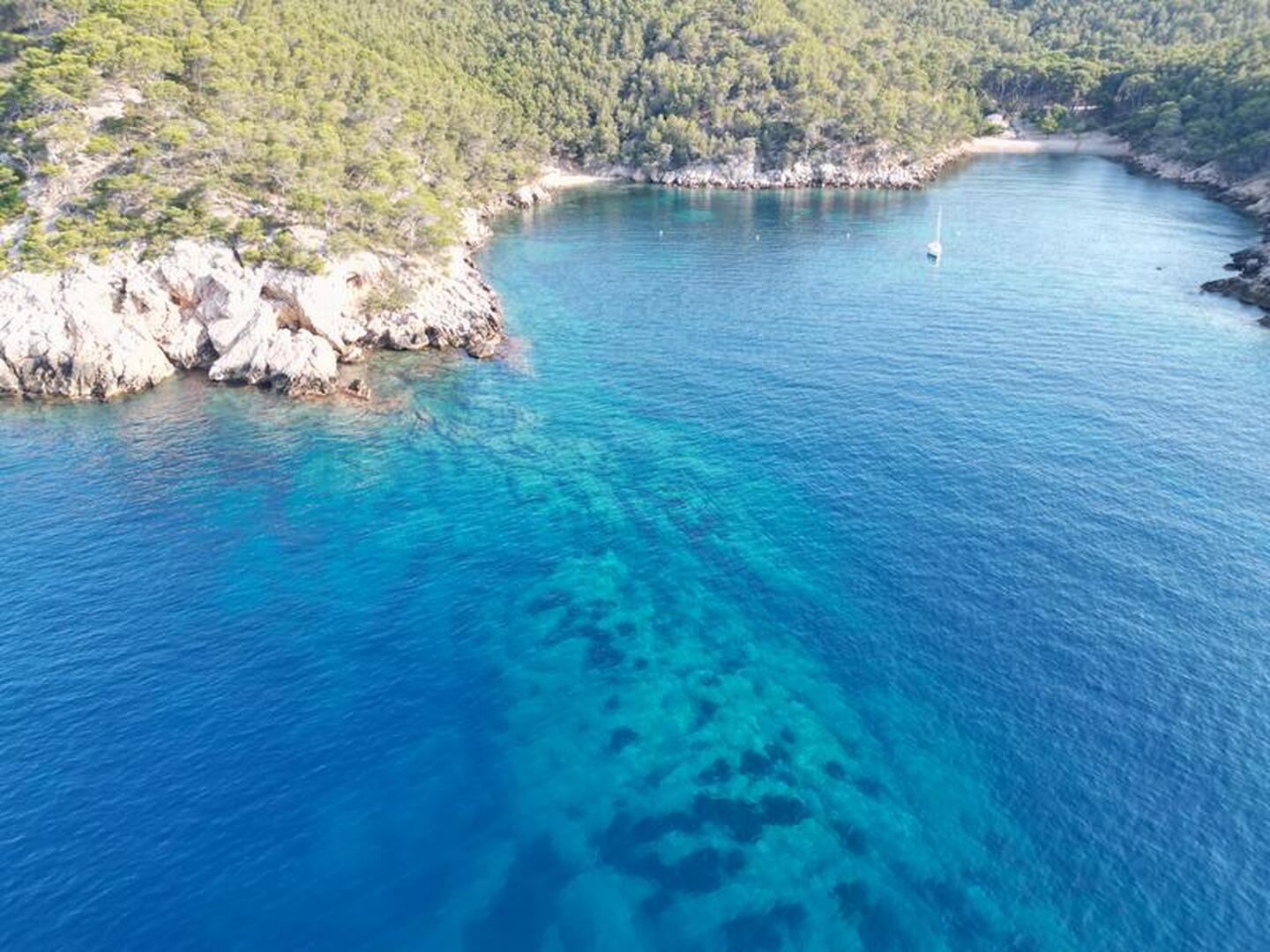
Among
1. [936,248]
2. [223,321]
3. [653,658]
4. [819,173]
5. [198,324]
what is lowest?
[653,658]

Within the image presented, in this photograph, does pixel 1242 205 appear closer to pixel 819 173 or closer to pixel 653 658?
pixel 819 173

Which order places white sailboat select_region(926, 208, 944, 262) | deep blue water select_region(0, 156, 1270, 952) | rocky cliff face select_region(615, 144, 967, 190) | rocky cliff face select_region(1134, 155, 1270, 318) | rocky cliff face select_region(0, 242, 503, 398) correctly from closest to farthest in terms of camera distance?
deep blue water select_region(0, 156, 1270, 952)
rocky cliff face select_region(0, 242, 503, 398)
rocky cliff face select_region(1134, 155, 1270, 318)
white sailboat select_region(926, 208, 944, 262)
rocky cliff face select_region(615, 144, 967, 190)

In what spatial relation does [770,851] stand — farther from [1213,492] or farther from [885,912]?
[1213,492]

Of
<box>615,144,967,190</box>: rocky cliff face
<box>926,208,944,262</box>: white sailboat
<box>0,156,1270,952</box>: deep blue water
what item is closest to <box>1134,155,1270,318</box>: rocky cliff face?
<box>0,156,1270,952</box>: deep blue water

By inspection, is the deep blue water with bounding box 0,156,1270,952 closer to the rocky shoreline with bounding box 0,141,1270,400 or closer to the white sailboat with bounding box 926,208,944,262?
the rocky shoreline with bounding box 0,141,1270,400

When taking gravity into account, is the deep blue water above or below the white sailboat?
below

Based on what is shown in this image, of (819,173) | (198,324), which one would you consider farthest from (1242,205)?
(198,324)

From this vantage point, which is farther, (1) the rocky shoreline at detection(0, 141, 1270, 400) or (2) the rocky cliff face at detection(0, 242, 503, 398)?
(1) the rocky shoreline at detection(0, 141, 1270, 400)

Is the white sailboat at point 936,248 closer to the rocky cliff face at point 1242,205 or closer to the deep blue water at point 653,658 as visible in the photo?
the rocky cliff face at point 1242,205
